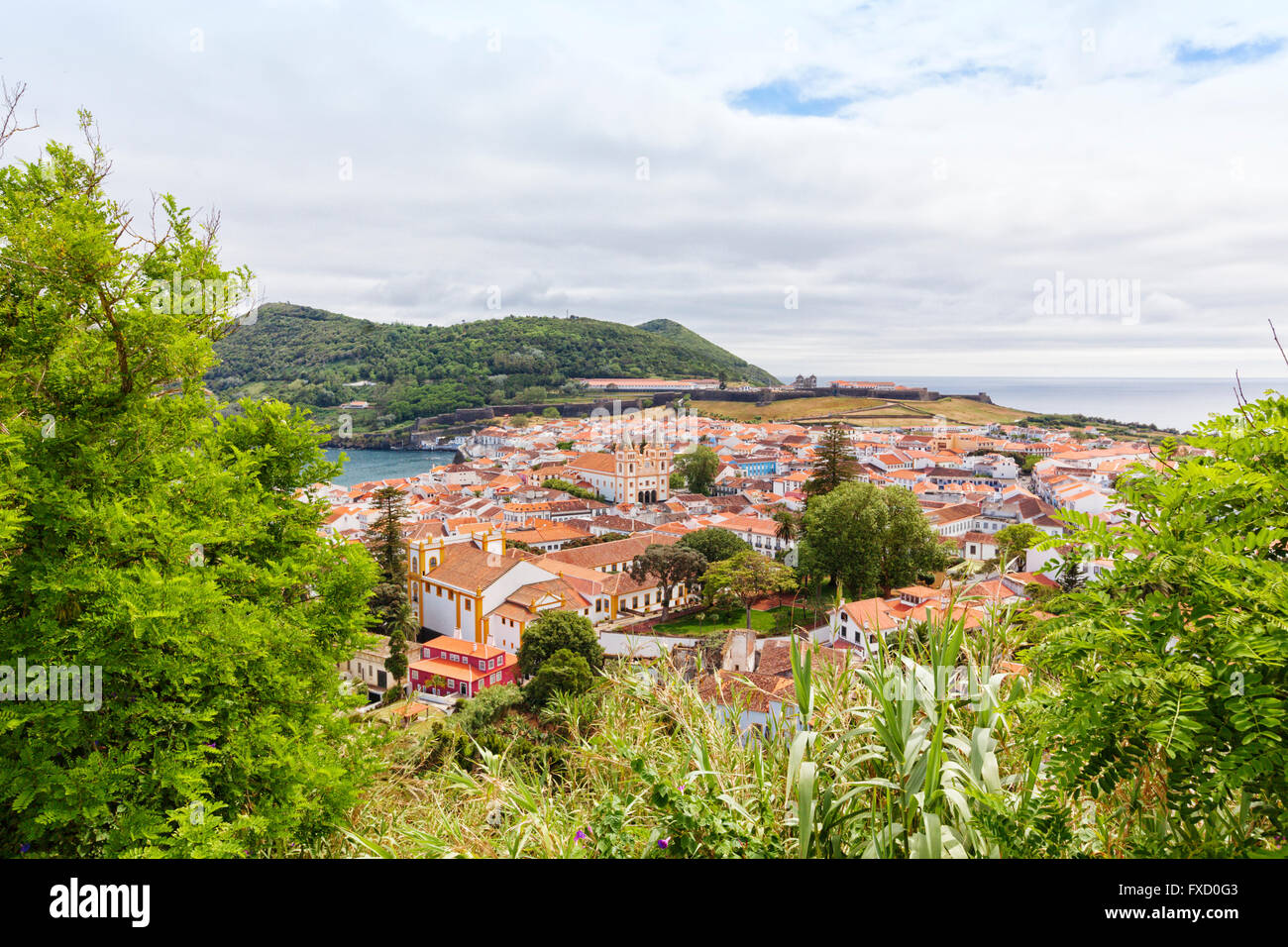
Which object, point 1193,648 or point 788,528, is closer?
point 1193,648

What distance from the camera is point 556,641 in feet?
53.2

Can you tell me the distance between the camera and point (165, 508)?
3285mm

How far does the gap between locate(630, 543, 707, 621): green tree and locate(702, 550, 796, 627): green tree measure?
881 millimetres

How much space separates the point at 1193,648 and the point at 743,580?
65.0ft

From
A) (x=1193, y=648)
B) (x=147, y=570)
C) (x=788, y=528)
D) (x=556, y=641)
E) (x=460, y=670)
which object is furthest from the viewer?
(x=788, y=528)

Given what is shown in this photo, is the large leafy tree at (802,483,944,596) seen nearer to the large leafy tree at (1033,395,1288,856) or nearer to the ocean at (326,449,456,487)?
the large leafy tree at (1033,395,1288,856)

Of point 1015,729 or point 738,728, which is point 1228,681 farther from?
point 738,728

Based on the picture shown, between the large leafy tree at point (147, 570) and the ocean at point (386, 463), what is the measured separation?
163 ft

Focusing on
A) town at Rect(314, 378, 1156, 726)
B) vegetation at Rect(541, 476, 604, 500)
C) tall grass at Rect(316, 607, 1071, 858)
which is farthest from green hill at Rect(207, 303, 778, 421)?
tall grass at Rect(316, 607, 1071, 858)

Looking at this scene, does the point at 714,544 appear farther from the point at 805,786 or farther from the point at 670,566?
the point at 805,786

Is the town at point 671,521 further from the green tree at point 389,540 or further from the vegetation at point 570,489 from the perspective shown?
the green tree at point 389,540

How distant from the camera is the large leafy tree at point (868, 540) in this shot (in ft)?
68.7

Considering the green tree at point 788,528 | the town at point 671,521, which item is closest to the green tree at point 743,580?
the town at point 671,521

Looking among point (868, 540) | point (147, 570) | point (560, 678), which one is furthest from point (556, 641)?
point (147, 570)
